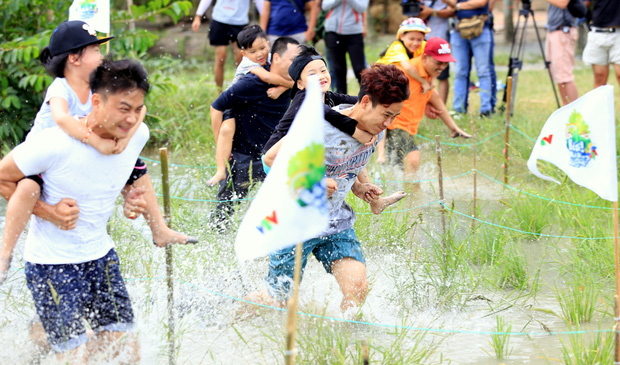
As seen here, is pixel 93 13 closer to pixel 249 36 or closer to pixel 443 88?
pixel 249 36

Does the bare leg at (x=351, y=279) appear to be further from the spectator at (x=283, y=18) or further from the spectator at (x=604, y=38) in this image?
the spectator at (x=283, y=18)

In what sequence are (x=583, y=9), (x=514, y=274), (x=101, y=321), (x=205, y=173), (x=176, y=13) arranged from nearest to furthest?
(x=101, y=321) → (x=514, y=274) → (x=205, y=173) → (x=176, y=13) → (x=583, y=9)

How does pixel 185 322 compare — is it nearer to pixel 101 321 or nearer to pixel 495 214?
pixel 101 321

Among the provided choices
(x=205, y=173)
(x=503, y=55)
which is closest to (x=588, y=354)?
(x=205, y=173)

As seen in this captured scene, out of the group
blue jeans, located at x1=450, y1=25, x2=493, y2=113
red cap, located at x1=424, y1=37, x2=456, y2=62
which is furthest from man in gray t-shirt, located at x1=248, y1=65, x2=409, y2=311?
blue jeans, located at x1=450, y1=25, x2=493, y2=113

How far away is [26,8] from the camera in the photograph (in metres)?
7.14

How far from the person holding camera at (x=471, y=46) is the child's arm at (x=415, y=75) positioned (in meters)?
2.53

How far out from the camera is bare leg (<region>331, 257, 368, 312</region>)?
11.6 feet

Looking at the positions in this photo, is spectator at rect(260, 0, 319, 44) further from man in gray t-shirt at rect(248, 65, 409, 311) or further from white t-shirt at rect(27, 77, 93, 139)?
white t-shirt at rect(27, 77, 93, 139)

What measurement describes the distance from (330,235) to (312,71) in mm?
1022

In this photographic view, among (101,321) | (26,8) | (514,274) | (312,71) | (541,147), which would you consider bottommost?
(514,274)

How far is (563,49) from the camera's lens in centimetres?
827

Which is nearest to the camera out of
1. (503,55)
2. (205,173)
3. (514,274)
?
(514,274)

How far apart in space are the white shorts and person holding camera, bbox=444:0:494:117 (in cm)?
114
